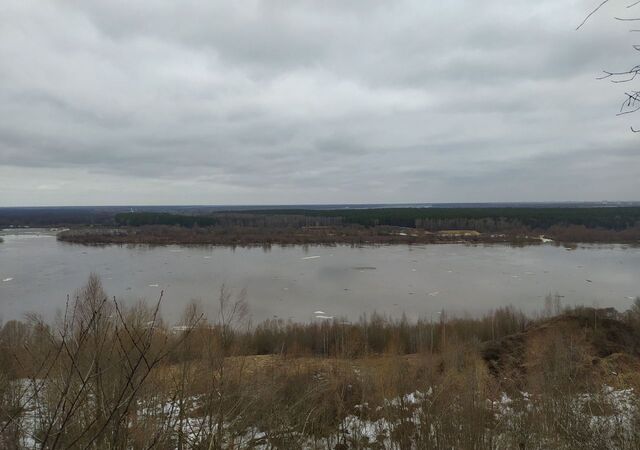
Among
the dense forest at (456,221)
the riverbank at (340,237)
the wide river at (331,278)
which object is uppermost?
the dense forest at (456,221)

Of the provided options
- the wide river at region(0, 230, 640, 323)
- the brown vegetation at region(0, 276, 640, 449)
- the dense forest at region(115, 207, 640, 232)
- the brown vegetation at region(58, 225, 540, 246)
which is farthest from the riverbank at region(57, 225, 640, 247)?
the brown vegetation at region(0, 276, 640, 449)

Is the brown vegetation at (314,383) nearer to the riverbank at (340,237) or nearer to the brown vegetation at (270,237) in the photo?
the brown vegetation at (270,237)

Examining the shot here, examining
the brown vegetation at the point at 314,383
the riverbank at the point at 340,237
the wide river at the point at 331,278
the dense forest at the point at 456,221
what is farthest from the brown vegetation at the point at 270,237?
the brown vegetation at the point at 314,383

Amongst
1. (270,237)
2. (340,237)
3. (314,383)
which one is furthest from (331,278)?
(270,237)

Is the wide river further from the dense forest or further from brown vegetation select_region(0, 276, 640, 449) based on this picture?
the dense forest

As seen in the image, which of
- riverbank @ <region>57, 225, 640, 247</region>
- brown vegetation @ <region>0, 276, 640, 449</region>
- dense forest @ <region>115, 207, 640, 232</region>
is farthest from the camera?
dense forest @ <region>115, 207, 640, 232</region>

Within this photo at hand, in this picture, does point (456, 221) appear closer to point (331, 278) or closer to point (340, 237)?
point (340, 237)

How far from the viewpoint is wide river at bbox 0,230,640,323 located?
14.7 meters

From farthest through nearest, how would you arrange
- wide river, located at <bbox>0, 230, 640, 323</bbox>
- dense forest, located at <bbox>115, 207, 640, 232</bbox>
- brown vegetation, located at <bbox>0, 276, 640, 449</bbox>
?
dense forest, located at <bbox>115, 207, 640, 232</bbox> → wide river, located at <bbox>0, 230, 640, 323</bbox> → brown vegetation, located at <bbox>0, 276, 640, 449</bbox>

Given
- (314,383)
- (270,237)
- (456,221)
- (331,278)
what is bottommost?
(331,278)

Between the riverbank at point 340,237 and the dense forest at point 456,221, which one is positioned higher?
the dense forest at point 456,221

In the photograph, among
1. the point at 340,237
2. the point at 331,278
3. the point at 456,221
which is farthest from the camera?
the point at 456,221

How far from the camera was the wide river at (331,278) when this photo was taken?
48.4 feet

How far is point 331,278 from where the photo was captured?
2031 centimetres
